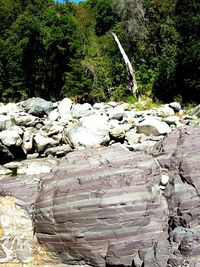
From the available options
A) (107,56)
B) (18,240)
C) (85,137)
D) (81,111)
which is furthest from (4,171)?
(107,56)

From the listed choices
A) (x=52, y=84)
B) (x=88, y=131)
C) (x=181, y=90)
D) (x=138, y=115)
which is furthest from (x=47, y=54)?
(x=88, y=131)

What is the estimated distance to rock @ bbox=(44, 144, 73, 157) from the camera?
1354 centimetres

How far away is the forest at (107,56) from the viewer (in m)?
20.4

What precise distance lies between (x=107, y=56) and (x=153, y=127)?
13899mm

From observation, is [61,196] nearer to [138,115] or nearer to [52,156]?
[52,156]

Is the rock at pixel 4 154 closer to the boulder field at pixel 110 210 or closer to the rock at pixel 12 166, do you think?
the rock at pixel 12 166

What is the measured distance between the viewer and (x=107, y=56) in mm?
26719

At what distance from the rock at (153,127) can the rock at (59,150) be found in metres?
2.48

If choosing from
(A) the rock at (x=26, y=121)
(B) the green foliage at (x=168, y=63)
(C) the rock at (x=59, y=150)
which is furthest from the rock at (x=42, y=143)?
(B) the green foliage at (x=168, y=63)

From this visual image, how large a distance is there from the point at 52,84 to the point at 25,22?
14.5ft

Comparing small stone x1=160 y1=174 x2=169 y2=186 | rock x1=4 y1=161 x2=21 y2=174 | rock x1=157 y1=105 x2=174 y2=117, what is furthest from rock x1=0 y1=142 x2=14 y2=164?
small stone x1=160 y1=174 x2=169 y2=186

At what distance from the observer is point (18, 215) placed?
886 cm

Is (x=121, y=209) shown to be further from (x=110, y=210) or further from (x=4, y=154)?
(x=4, y=154)

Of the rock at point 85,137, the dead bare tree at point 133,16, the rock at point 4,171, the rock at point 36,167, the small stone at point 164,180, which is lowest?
the rock at point 4,171
